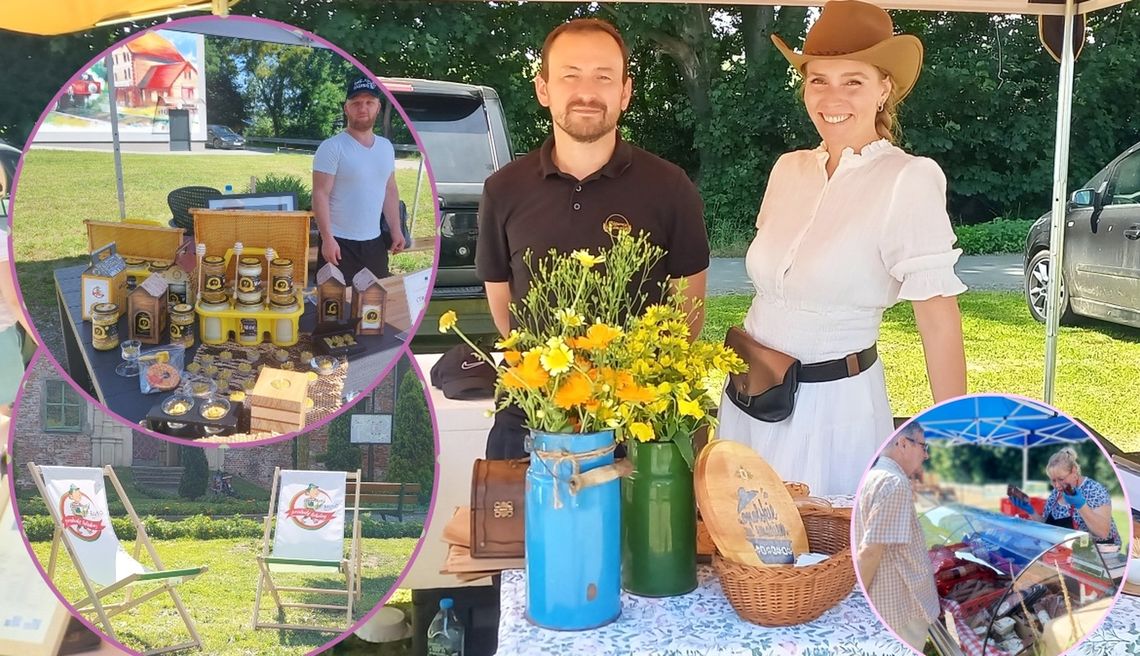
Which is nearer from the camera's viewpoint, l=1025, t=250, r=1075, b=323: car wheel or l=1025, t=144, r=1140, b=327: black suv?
l=1025, t=144, r=1140, b=327: black suv

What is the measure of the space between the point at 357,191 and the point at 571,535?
984mm

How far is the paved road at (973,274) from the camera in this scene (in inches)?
352

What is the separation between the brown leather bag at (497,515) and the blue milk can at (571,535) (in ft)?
0.55

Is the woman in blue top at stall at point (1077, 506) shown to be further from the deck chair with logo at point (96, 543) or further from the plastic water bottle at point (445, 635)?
the deck chair with logo at point (96, 543)

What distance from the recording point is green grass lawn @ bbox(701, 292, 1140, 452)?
18.9ft

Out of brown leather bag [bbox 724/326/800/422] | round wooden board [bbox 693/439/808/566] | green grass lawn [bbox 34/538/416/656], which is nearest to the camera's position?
round wooden board [bbox 693/439/808/566]

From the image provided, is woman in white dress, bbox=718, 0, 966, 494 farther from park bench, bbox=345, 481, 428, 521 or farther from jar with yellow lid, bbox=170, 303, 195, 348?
jar with yellow lid, bbox=170, 303, 195, 348

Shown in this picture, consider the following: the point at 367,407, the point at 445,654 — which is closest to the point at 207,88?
the point at 367,407

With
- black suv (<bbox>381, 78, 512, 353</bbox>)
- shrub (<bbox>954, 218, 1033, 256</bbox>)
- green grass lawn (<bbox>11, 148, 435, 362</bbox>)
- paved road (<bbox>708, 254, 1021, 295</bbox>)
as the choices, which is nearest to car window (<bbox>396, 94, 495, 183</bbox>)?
black suv (<bbox>381, 78, 512, 353</bbox>)

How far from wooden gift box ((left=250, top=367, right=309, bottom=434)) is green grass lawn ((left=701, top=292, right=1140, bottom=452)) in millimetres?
4567

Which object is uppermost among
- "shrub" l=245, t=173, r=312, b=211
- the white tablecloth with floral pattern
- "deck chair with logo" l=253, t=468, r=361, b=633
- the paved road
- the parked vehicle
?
the parked vehicle

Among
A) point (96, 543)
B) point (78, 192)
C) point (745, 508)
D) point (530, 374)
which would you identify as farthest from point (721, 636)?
point (96, 543)

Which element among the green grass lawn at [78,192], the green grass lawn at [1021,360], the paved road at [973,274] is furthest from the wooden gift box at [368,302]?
the paved road at [973,274]

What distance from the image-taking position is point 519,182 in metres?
2.20
